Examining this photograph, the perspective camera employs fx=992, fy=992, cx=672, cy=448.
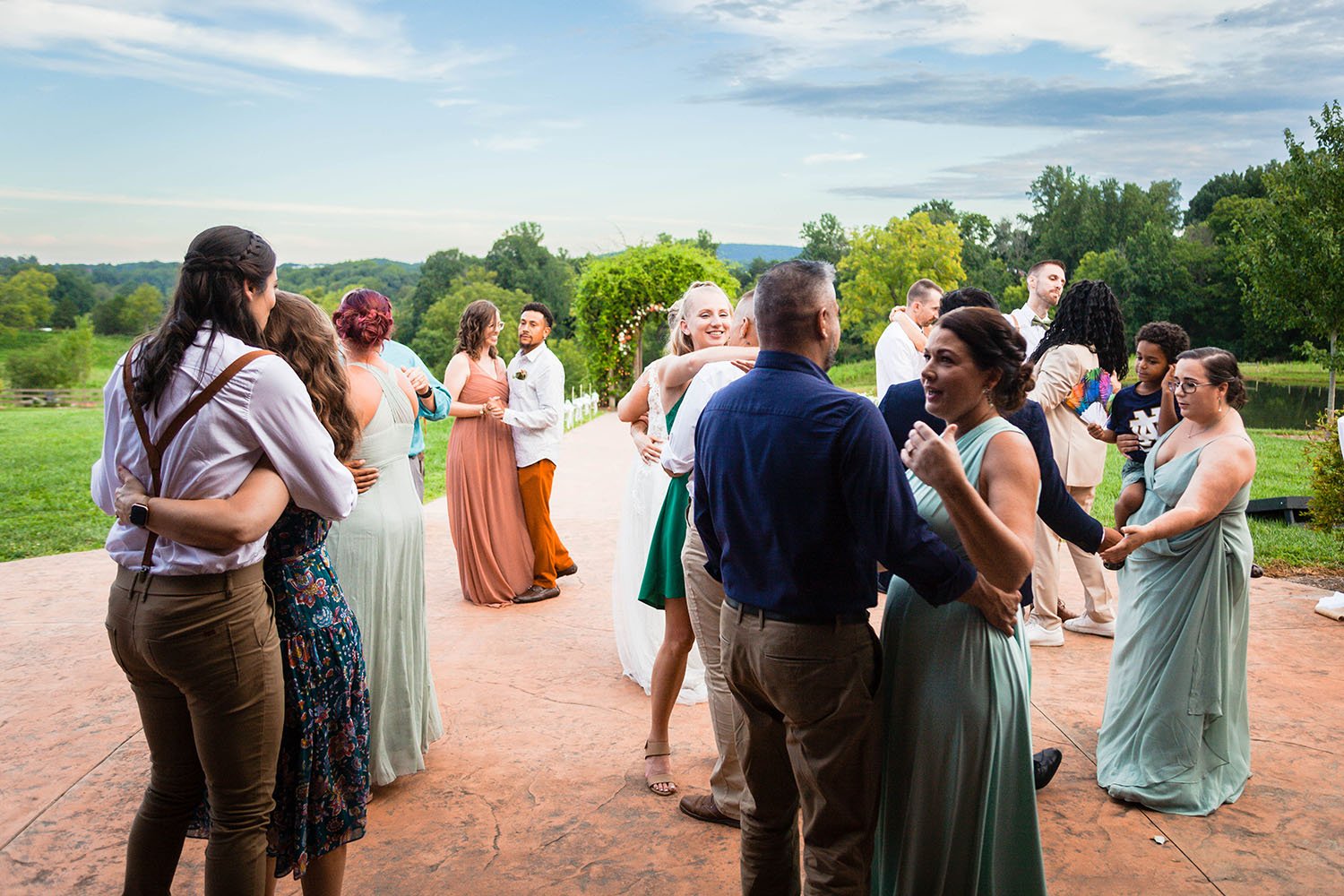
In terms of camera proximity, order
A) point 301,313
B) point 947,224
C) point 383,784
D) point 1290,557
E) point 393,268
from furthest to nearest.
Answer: point 393,268 → point 947,224 → point 1290,557 → point 383,784 → point 301,313

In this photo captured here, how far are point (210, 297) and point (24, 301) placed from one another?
57010mm

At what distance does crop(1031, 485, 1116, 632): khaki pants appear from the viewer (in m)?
6.16

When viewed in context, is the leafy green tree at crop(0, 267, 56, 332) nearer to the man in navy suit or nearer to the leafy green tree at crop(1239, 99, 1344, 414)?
the leafy green tree at crop(1239, 99, 1344, 414)

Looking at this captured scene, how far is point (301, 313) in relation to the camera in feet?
10.3

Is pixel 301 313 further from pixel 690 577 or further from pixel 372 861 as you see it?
pixel 372 861

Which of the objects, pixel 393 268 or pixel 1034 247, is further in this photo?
pixel 393 268

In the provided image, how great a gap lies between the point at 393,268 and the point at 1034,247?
203 ft

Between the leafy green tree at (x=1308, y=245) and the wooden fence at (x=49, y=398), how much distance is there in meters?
36.5

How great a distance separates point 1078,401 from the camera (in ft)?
20.3

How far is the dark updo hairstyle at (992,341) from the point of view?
2.57m

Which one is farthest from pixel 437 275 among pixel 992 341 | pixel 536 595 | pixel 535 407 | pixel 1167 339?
pixel 992 341

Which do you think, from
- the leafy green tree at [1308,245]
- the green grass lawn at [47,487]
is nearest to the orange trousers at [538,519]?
the green grass lawn at [47,487]

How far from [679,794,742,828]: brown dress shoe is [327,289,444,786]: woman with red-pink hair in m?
1.18

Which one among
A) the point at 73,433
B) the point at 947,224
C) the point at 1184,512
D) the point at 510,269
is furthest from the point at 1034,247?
the point at 1184,512
